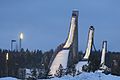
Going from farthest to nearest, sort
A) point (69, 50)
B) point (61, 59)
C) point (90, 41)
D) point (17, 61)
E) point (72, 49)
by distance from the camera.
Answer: point (17, 61) → point (90, 41) → point (72, 49) → point (69, 50) → point (61, 59)

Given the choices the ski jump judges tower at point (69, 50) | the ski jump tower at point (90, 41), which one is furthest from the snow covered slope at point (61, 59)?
the ski jump tower at point (90, 41)

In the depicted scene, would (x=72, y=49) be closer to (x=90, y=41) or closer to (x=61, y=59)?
(x=61, y=59)

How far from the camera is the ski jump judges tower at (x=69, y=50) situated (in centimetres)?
8100

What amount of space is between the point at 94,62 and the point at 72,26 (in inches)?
1718

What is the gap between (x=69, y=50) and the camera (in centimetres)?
8575

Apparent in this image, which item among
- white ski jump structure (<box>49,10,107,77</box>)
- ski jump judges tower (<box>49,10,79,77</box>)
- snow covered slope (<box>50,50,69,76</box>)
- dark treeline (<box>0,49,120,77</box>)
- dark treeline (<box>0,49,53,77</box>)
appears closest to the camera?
snow covered slope (<box>50,50,69,76</box>)

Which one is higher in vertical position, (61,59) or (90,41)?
→ (90,41)

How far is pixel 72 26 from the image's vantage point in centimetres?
9119

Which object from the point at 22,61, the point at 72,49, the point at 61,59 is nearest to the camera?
the point at 61,59

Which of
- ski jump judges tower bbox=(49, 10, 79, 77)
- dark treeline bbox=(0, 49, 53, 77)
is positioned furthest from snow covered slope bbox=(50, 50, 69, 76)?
dark treeline bbox=(0, 49, 53, 77)

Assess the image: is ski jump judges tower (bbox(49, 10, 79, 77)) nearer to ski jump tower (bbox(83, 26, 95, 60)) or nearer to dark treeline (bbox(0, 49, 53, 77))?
ski jump tower (bbox(83, 26, 95, 60))

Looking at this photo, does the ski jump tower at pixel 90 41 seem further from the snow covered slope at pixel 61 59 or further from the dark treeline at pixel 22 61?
the snow covered slope at pixel 61 59

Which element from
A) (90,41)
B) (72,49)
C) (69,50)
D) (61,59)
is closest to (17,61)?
(90,41)

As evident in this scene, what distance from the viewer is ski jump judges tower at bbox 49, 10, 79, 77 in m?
81.0
